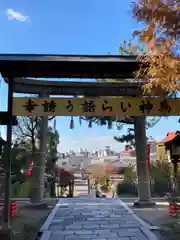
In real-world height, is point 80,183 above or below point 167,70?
below

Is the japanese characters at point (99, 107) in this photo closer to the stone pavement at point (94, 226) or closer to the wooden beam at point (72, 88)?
the stone pavement at point (94, 226)

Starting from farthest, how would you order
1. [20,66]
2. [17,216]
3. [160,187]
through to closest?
[160,187] → [17,216] → [20,66]

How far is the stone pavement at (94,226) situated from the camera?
875 centimetres

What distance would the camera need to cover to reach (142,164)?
16.2 metres

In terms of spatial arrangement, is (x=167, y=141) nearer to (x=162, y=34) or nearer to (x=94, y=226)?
(x=94, y=226)

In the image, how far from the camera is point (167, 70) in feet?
20.3

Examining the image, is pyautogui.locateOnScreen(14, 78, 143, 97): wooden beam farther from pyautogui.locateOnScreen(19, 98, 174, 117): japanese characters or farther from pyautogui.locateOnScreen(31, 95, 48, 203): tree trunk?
pyautogui.locateOnScreen(19, 98, 174, 117): japanese characters

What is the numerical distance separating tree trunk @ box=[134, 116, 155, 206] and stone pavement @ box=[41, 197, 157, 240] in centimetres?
225

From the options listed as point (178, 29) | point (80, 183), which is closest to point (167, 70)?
point (178, 29)

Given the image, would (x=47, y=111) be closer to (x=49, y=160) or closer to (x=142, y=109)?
(x=142, y=109)

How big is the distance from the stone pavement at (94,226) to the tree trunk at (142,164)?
2251 mm

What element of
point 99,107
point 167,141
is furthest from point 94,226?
point 167,141

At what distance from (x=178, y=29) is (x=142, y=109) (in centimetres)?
353

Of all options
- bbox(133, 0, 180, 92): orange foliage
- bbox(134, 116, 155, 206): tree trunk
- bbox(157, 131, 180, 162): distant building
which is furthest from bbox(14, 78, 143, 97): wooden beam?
bbox(133, 0, 180, 92): orange foliage
